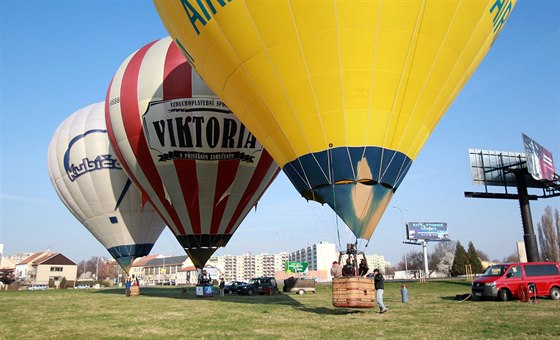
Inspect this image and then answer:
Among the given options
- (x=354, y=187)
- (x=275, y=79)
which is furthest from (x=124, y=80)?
(x=354, y=187)

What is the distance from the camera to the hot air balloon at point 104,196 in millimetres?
30297

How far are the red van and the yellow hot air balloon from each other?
695cm

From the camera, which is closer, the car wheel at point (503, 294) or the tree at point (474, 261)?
the car wheel at point (503, 294)

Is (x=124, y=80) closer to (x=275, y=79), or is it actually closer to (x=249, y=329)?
(x=275, y=79)

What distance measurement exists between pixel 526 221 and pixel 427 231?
37.0m

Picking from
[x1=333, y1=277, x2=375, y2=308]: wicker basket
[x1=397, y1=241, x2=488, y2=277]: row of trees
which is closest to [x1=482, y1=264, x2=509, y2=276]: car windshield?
[x1=333, y1=277, x2=375, y2=308]: wicker basket

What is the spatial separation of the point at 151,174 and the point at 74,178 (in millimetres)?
11525

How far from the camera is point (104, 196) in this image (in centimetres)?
3038

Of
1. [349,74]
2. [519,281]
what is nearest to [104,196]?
[349,74]

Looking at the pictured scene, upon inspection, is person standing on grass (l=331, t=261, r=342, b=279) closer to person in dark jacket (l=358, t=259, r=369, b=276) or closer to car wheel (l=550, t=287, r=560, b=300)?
person in dark jacket (l=358, t=259, r=369, b=276)

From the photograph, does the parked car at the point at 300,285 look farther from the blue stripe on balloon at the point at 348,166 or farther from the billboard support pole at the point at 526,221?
the blue stripe on balloon at the point at 348,166

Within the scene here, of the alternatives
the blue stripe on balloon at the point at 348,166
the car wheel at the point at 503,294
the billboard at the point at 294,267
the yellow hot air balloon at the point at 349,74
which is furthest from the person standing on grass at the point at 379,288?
the billboard at the point at 294,267

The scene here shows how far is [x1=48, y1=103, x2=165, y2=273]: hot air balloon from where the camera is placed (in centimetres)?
3030

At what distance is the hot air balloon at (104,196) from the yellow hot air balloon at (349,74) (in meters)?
20.6
